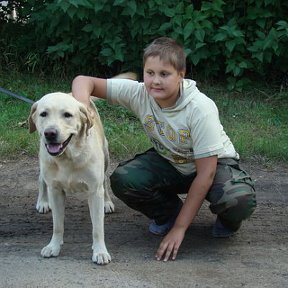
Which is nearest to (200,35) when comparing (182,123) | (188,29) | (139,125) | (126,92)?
(188,29)

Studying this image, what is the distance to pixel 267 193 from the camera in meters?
4.73

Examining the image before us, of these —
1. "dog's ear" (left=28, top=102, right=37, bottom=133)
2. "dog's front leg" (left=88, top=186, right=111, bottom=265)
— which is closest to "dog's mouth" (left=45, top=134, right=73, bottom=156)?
"dog's ear" (left=28, top=102, right=37, bottom=133)

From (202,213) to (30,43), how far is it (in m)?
4.20

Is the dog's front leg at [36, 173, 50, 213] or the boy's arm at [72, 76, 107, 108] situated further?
the dog's front leg at [36, 173, 50, 213]

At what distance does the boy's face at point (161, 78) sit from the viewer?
138 inches

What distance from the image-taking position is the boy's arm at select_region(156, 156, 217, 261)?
357 cm

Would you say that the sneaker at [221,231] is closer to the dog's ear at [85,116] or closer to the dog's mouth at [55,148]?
the dog's ear at [85,116]

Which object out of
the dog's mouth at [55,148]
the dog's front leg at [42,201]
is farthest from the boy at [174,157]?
the dog's front leg at [42,201]

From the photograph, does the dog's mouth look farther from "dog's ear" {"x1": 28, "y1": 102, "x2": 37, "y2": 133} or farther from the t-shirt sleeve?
the t-shirt sleeve

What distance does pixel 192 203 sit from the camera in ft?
11.7

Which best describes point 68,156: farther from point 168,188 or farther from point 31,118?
point 168,188

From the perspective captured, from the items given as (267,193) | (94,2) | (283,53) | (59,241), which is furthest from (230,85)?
(59,241)

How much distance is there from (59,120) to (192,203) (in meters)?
0.97

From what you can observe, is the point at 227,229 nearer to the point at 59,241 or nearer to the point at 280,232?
the point at 280,232
